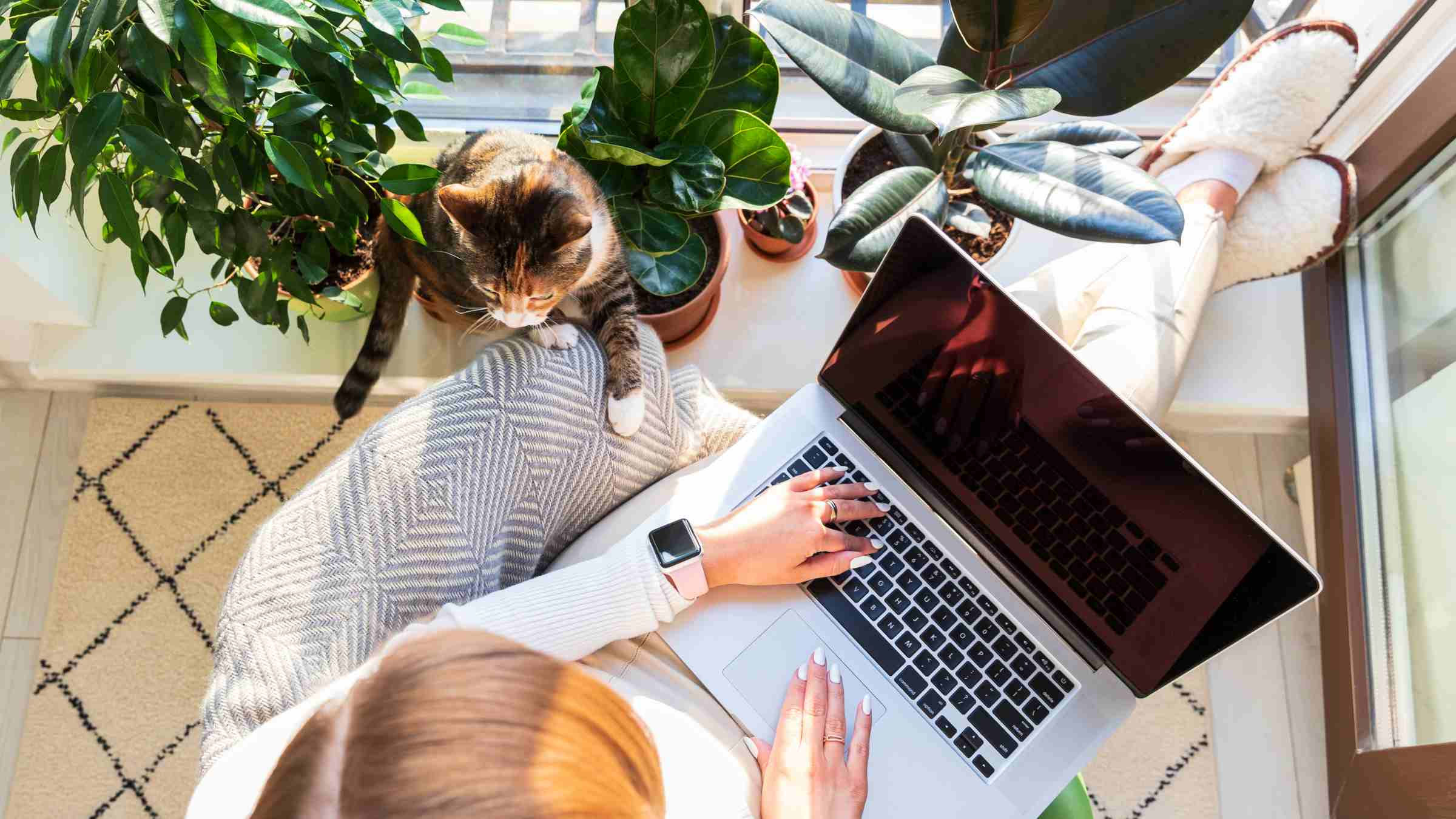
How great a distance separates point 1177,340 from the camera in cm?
114

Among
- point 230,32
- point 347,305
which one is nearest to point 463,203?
point 230,32

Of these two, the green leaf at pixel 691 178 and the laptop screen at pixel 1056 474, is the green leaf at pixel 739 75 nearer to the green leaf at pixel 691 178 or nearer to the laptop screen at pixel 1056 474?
the green leaf at pixel 691 178

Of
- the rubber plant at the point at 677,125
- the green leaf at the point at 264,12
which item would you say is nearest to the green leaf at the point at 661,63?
the rubber plant at the point at 677,125

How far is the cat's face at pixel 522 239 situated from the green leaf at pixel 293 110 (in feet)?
0.48

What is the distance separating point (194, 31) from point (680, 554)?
594mm

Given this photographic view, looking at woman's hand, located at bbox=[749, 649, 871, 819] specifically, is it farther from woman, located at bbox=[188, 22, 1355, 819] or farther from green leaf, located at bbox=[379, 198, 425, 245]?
green leaf, located at bbox=[379, 198, 425, 245]

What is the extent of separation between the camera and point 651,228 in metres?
1.02

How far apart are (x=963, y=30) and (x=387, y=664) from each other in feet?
2.40

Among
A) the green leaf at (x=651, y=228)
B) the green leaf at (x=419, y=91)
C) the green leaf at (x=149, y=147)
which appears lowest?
the green leaf at (x=651, y=228)

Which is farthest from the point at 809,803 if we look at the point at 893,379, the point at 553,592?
the point at 893,379

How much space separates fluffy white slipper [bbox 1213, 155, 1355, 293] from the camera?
124 cm

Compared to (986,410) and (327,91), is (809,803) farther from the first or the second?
(327,91)

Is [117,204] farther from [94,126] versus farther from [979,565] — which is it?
[979,565]

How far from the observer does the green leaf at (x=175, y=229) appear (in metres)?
0.92
